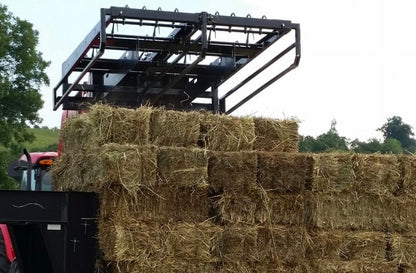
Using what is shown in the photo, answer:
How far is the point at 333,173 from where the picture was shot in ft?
26.8

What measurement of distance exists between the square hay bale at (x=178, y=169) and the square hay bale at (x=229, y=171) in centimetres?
14

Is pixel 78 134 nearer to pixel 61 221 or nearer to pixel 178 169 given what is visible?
pixel 61 221

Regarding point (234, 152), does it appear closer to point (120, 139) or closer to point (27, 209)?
point (120, 139)

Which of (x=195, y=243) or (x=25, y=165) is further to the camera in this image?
(x=25, y=165)

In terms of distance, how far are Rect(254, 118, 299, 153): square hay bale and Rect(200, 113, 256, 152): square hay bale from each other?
0.73ft

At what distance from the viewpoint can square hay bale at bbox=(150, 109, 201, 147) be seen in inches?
307

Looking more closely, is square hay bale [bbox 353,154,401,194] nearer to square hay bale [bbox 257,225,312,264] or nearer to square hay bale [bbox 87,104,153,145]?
square hay bale [bbox 257,225,312,264]

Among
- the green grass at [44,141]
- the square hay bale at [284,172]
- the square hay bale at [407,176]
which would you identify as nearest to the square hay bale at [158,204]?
the square hay bale at [284,172]

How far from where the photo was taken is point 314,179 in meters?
8.09

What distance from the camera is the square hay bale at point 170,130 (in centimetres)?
780

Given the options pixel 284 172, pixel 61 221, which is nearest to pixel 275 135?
pixel 284 172

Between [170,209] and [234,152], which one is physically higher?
[234,152]

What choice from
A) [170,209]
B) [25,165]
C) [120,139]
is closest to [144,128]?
[120,139]

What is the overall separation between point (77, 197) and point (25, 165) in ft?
8.36
